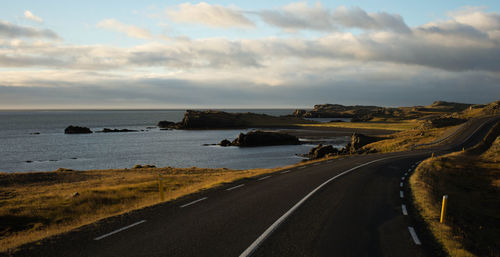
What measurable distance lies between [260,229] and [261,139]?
233 ft

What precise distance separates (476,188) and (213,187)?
2141 centimetres

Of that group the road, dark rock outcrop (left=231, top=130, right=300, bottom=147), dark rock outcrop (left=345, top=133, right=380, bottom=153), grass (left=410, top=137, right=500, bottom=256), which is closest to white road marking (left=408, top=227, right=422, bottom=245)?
the road

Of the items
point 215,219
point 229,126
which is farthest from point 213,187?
point 229,126

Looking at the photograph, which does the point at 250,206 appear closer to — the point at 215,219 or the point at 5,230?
the point at 215,219

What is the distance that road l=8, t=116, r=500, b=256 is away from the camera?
24.8 ft

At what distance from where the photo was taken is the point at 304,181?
61.4ft

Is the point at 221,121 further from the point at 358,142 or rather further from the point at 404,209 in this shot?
the point at 404,209

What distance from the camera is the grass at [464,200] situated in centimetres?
911

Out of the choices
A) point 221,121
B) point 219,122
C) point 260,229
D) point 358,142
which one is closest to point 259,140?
point 358,142

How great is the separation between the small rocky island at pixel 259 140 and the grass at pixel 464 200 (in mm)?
46992

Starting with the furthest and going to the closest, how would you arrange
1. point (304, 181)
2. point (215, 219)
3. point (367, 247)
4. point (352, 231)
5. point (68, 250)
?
point (304, 181) → point (215, 219) → point (352, 231) → point (367, 247) → point (68, 250)

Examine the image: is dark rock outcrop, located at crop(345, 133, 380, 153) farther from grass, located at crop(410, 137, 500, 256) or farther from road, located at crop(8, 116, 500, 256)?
road, located at crop(8, 116, 500, 256)

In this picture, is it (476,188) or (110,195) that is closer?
(110,195)

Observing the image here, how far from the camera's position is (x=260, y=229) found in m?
9.14
